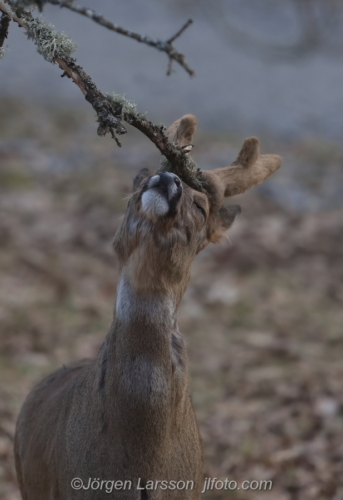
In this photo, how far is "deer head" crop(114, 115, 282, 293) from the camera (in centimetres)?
361

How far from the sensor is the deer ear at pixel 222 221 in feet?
14.3

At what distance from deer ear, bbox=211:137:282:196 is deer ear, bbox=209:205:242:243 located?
0.10m

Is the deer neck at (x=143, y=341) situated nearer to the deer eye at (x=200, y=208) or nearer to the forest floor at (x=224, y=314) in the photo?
the deer eye at (x=200, y=208)

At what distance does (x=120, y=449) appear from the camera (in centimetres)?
383

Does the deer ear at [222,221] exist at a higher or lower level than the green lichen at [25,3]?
higher

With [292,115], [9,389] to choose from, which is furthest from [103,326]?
[292,115]

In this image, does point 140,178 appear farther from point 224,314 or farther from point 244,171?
point 224,314

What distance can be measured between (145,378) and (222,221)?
1.03 meters

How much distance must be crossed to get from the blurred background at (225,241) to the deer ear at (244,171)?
1.23 meters

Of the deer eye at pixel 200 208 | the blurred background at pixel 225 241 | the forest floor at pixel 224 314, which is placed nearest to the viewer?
the deer eye at pixel 200 208

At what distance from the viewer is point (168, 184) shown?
360 cm

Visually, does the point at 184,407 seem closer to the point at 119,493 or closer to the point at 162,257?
the point at 119,493

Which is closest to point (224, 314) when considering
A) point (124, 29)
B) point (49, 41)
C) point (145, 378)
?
point (124, 29)

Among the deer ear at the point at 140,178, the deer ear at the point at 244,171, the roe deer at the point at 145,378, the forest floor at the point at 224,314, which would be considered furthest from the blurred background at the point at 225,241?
the roe deer at the point at 145,378
